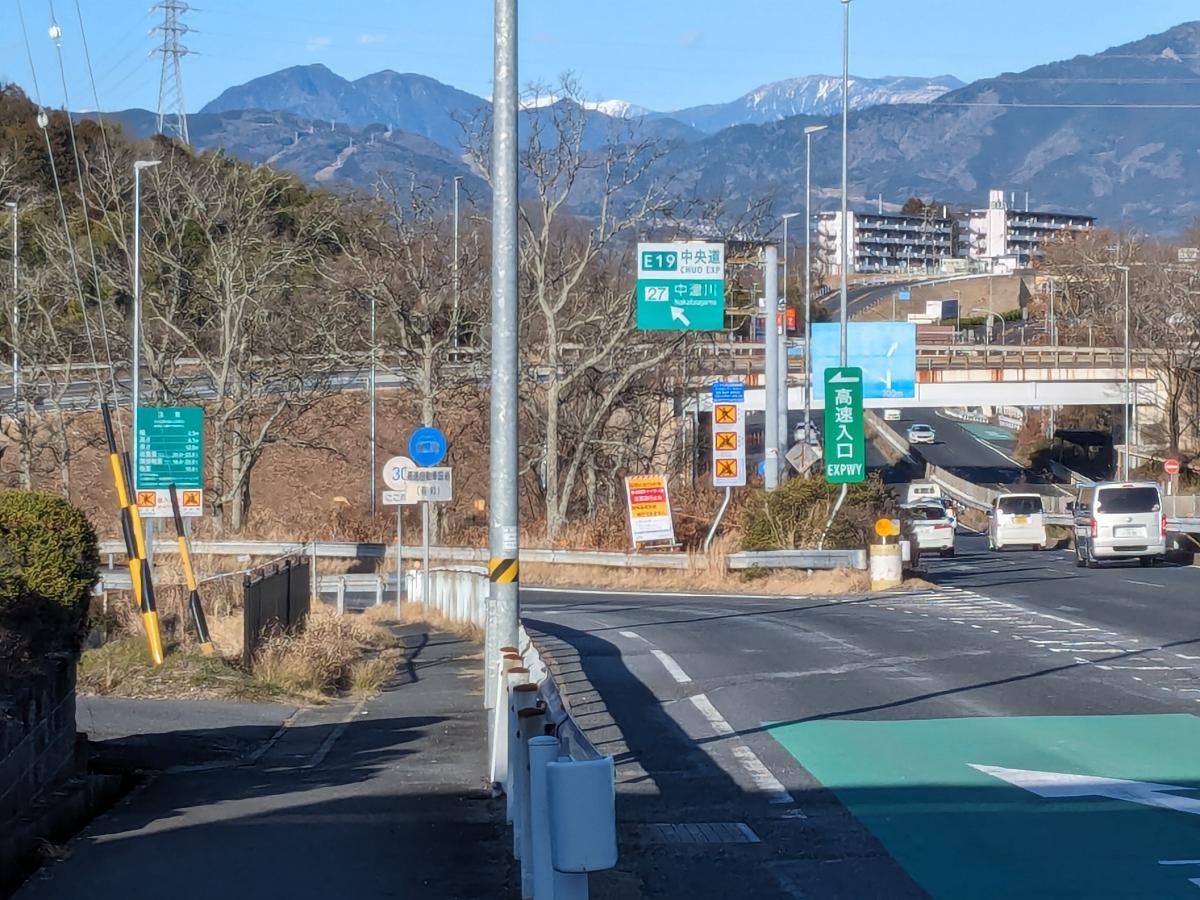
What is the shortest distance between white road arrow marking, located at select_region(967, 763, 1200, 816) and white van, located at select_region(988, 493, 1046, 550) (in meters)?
38.8

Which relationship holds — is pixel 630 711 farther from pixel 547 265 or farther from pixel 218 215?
pixel 218 215

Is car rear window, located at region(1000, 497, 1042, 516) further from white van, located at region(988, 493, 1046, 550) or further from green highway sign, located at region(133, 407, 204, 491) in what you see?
green highway sign, located at region(133, 407, 204, 491)

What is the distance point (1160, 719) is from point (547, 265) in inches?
1168

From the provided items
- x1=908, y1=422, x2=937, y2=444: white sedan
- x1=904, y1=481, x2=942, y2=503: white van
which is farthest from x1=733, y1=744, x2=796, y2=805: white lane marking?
x1=908, y1=422, x2=937, y2=444: white sedan

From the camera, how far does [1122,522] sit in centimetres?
3472

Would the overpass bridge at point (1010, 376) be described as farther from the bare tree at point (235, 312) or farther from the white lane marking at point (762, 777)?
the white lane marking at point (762, 777)

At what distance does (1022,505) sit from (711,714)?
36873mm

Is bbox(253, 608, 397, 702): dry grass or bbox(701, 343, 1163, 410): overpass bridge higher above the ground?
bbox(701, 343, 1163, 410): overpass bridge

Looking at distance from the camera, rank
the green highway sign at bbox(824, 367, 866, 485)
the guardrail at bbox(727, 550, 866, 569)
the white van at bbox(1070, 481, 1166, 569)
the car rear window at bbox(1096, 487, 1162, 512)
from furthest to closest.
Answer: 1. the white van at bbox(1070, 481, 1166, 569)
2. the car rear window at bbox(1096, 487, 1162, 512)
3. the guardrail at bbox(727, 550, 866, 569)
4. the green highway sign at bbox(824, 367, 866, 485)

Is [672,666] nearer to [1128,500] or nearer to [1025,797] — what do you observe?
[1025,797]

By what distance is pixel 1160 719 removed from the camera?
39.2ft

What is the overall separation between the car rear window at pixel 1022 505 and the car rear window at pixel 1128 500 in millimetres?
12802

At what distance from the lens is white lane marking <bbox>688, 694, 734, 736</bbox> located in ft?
39.6

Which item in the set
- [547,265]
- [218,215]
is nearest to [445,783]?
[547,265]
